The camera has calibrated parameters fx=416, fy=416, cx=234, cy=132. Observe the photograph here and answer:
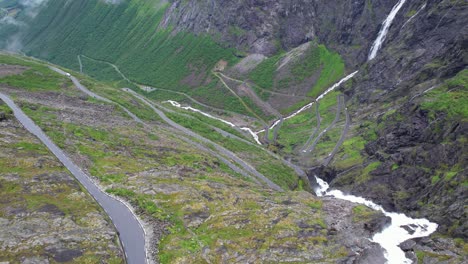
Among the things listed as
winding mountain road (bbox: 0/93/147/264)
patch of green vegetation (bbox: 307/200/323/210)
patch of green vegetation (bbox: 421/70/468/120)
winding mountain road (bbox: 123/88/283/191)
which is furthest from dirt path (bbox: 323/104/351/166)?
winding mountain road (bbox: 0/93/147/264)

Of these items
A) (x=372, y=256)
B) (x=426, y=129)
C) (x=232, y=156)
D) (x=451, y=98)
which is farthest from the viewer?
(x=232, y=156)

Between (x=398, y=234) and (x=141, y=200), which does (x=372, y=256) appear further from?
(x=141, y=200)

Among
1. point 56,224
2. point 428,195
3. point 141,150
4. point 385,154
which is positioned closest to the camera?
point 56,224

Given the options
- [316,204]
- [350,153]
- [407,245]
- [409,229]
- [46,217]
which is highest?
[350,153]

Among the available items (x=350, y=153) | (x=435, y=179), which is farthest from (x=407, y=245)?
(x=350, y=153)

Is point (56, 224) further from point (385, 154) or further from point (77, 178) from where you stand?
point (385, 154)

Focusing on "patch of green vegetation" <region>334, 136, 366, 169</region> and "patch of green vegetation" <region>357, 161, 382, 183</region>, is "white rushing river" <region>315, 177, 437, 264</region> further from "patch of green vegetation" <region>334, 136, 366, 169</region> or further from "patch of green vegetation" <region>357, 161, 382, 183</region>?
"patch of green vegetation" <region>334, 136, 366, 169</region>

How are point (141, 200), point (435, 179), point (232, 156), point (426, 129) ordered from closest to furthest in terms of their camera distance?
point (141, 200), point (435, 179), point (426, 129), point (232, 156)

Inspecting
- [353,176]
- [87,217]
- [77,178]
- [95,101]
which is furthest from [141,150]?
[353,176]
